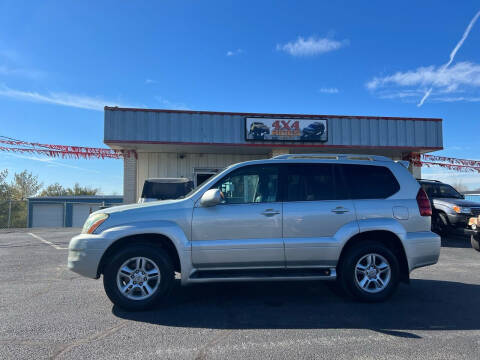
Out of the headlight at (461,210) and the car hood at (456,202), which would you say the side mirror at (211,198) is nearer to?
the headlight at (461,210)

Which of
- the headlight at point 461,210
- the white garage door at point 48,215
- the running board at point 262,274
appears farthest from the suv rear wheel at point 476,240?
the white garage door at point 48,215

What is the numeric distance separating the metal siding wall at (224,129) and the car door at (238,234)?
885 cm

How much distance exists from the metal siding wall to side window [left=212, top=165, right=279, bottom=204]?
8533mm

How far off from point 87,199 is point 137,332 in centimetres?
2976

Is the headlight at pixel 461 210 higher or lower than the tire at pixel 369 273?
higher

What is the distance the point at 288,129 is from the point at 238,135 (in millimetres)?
1965

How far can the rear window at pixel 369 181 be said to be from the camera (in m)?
4.95

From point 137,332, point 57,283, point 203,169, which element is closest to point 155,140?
point 203,169

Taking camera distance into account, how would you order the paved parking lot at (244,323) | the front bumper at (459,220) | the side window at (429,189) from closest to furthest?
the paved parking lot at (244,323)
the front bumper at (459,220)
the side window at (429,189)

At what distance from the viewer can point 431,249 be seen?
15.9 feet

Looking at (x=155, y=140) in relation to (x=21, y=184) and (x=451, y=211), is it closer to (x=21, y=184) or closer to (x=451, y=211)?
(x=451, y=211)

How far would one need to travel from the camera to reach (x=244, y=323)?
13.3 feet

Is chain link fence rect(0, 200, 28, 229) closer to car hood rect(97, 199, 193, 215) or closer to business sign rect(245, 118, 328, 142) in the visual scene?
business sign rect(245, 118, 328, 142)

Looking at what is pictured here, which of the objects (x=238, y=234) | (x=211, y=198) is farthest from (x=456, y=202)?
(x=211, y=198)
